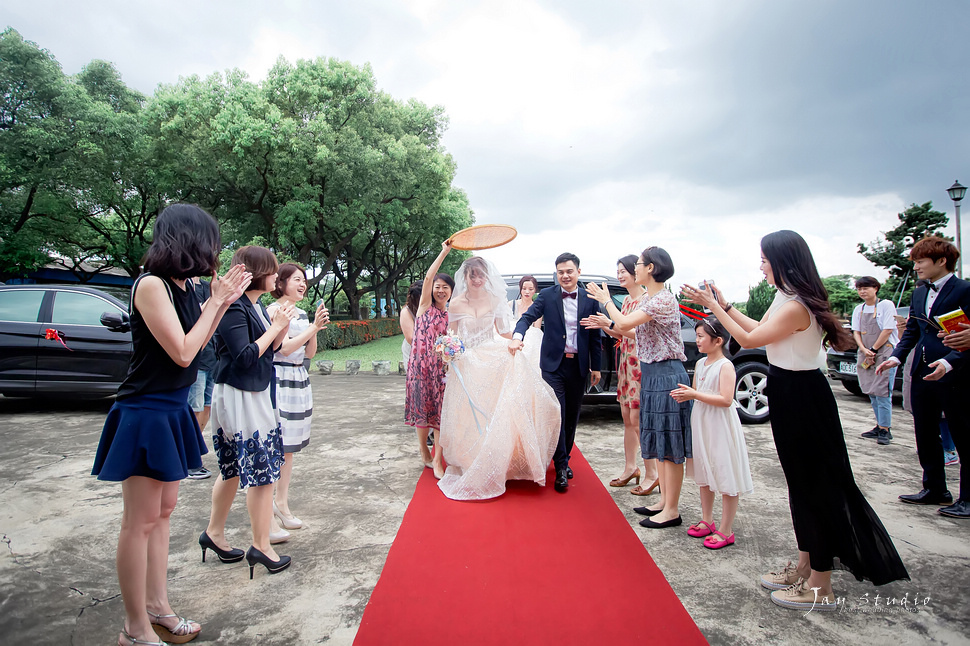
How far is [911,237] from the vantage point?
83.1 ft

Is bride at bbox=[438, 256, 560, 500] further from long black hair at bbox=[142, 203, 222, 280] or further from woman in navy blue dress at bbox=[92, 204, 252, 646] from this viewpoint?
long black hair at bbox=[142, 203, 222, 280]

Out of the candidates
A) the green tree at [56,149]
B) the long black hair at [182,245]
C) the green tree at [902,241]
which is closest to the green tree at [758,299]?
the green tree at [902,241]

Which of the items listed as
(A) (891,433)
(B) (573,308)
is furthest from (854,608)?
(A) (891,433)

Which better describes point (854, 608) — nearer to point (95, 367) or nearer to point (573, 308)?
point (573, 308)

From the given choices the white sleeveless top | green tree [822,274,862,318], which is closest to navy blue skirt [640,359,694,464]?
the white sleeveless top

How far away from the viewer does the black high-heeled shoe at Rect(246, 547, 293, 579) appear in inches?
108

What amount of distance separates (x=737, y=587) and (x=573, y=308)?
2357mm

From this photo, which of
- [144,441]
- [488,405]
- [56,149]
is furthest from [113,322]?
[56,149]

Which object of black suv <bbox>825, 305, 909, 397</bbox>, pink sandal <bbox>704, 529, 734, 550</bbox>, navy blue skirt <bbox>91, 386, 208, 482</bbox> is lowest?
pink sandal <bbox>704, 529, 734, 550</bbox>

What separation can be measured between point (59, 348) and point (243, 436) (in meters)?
5.58

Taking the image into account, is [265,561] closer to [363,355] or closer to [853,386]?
[853,386]

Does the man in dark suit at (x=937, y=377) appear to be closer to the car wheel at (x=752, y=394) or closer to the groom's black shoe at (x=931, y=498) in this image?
the groom's black shoe at (x=931, y=498)

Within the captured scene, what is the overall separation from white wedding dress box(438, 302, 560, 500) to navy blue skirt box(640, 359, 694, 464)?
0.84m

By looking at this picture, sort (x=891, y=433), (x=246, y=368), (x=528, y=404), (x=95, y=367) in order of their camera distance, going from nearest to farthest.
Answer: (x=246, y=368) < (x=528, y=404) < (x=891, y=433) < (x=95, y=367)
